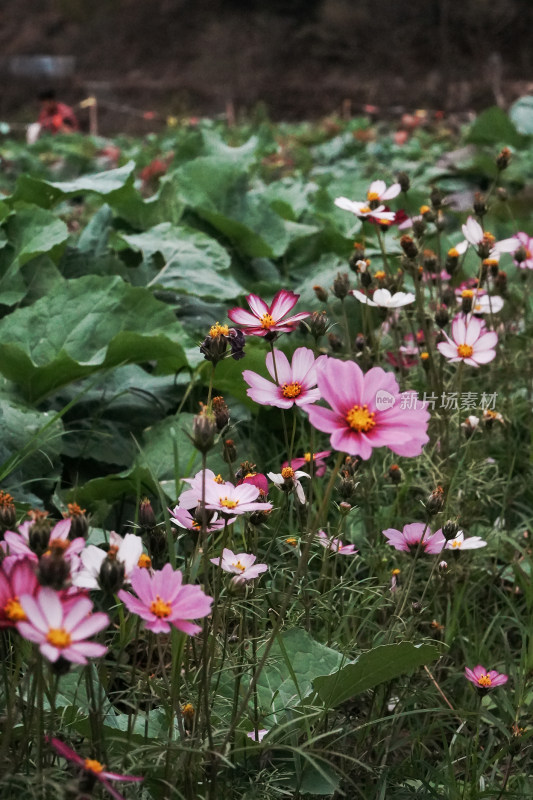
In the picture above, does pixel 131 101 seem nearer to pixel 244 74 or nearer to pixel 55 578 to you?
pixel 244 74

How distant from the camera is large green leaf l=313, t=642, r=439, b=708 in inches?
33.6

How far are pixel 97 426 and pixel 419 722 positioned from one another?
2.50 feet

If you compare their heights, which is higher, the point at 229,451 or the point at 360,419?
the point at 360,419

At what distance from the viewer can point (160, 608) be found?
2.22 feet

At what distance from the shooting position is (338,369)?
0.72 metres

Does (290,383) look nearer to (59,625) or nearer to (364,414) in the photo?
(364,414)

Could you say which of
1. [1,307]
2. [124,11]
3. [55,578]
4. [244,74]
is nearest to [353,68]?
[244,74]

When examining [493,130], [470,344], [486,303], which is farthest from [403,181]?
[493,130]

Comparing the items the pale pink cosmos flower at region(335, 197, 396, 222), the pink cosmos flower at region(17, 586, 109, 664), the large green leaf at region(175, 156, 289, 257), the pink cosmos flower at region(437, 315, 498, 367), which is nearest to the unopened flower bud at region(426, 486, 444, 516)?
the pink cosmos flower at region(437, 315, 498, 367)

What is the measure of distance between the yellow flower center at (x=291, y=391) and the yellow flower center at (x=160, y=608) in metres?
0.27

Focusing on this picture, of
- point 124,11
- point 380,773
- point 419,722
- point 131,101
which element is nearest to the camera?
point 380,773

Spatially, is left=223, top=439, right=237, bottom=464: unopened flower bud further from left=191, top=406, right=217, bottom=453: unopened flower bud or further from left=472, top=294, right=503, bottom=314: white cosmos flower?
left=472, top=294, right=503, bottom=314: white cosmos flower

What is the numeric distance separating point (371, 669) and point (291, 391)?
29 cm

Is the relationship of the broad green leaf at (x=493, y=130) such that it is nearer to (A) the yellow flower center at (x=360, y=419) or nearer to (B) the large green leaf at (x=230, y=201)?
(B) the large green leaf at (x=230, y=201)
